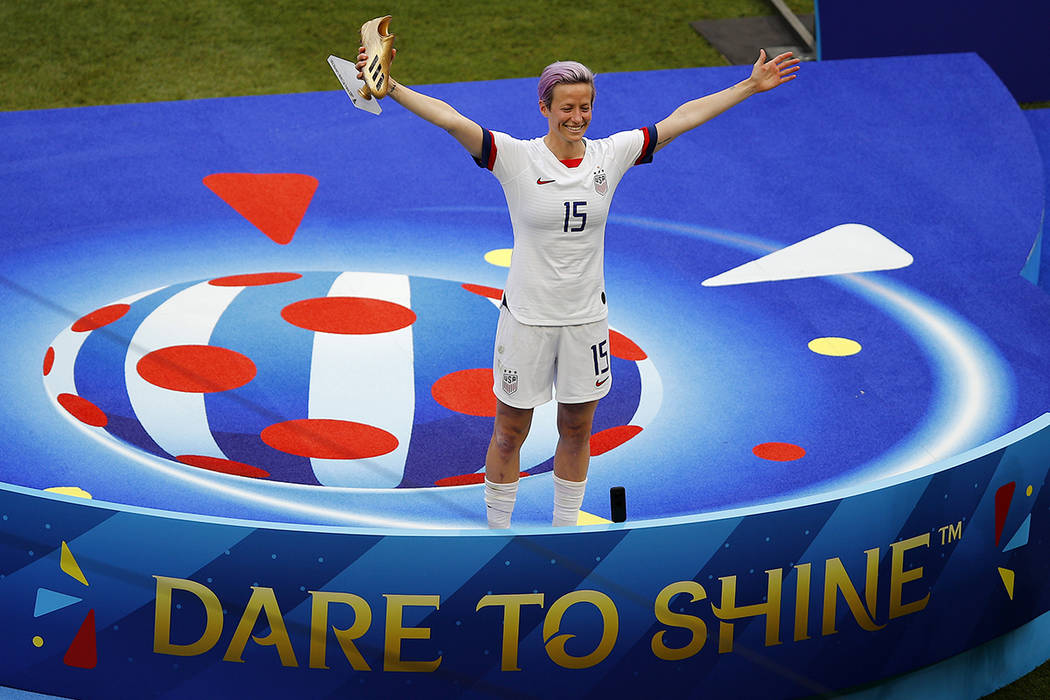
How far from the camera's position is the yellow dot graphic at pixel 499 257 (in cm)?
637

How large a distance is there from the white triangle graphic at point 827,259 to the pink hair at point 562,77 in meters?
2.71

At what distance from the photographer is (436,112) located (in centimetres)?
357

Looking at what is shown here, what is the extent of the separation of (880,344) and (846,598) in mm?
2059

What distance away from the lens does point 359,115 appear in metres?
7.84

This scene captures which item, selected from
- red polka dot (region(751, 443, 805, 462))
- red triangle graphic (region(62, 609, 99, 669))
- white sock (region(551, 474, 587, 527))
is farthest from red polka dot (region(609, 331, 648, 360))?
red triangle graphic (region(62, 609, 99, 669))

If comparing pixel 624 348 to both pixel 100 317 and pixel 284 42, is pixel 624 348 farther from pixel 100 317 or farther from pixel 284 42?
pixel 284 42

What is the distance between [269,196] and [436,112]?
3.56m

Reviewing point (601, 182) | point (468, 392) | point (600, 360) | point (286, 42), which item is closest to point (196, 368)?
point (468, 392)

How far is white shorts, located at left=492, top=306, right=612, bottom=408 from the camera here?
378 centimetres

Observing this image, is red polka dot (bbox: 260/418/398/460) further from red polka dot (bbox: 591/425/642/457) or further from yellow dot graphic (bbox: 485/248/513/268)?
yellow dot graphic (bbox: 485/248/513/268)

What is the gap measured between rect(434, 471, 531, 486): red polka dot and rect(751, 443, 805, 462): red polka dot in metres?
0.88

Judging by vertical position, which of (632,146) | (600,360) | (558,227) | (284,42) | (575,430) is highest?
(284,42)

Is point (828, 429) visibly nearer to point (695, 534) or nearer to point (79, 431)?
point (695, 534)

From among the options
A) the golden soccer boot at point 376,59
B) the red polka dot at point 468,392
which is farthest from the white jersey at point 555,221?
the red polka dot at point 468,392
